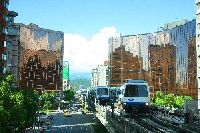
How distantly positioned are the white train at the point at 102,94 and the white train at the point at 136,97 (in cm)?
3846

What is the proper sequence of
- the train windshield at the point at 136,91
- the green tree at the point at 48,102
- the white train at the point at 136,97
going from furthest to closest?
the green tree at the point at 48,102
the train windshield at the point at 136,91
the white train at the point at 136,97

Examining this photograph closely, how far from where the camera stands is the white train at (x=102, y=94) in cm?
9269

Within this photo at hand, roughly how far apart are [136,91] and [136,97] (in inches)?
29.1

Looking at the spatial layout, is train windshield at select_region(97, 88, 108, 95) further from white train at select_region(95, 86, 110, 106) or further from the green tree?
the green tree

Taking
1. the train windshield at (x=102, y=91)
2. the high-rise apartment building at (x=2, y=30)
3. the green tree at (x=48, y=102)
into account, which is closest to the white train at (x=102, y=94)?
the train windshield at (x=102, y=91)

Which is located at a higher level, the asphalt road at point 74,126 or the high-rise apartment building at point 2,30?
the high-rise apartment building at point 2,30

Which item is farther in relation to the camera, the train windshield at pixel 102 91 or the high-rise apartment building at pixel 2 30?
the train windshield at pixel 102 91

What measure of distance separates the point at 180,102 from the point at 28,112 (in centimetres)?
5412

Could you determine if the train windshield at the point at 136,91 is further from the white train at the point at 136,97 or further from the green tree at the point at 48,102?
the green tree at the point at 48,102

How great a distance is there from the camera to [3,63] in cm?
8762

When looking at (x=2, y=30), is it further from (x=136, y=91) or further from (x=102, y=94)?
(x=136, y=91)

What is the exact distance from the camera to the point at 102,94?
9306cm

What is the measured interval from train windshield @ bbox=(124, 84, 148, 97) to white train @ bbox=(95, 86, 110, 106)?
38.8 metres

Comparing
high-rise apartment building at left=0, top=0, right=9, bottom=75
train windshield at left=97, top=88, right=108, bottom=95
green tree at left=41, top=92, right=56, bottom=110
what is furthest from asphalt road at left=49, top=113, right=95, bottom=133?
green tree at left=41, top=92, right=56, bottom=110
